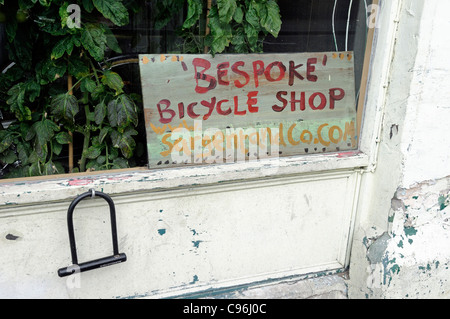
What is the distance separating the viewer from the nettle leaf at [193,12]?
196 centimetres

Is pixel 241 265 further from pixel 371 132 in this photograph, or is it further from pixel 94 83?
pixel 94 83

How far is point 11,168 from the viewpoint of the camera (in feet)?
6.55

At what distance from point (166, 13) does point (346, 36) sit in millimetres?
1003

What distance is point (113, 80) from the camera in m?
1.97

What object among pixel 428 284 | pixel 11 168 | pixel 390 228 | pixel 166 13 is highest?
pixel 166 13

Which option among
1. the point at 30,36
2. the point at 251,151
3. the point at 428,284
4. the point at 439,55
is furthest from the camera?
the point at 428,284

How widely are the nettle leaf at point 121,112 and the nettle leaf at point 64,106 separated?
0.17 m

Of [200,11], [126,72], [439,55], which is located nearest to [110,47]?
[126,72]

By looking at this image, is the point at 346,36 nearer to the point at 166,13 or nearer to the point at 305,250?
the point at 166,13

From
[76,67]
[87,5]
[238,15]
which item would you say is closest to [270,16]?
[238,15]

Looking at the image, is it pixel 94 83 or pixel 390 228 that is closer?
pixel 94 83

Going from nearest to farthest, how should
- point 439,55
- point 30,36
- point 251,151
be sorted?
point 30,36, point 439,55, point 251,151

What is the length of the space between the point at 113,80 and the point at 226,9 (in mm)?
627

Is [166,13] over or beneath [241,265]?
over
